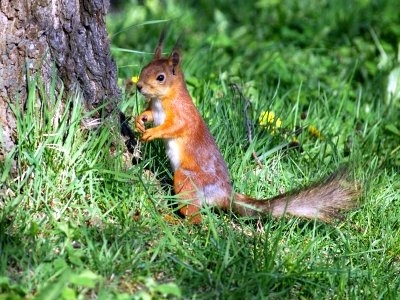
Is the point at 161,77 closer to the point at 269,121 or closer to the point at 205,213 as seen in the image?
the point at 205,213

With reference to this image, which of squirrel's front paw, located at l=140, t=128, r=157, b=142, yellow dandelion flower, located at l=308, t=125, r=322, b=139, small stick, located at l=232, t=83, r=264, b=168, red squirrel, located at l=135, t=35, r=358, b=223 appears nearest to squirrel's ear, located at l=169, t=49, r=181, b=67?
red squirrel, located at l=135, t=35, r=358, b=223

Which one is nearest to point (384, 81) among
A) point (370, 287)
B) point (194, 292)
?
point (370, 287)

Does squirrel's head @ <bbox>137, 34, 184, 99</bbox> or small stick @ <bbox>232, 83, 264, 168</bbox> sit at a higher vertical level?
squirrel's head @ <bbox>137, 34, 184, 99</bbox>

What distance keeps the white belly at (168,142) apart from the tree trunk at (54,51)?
0.60ft

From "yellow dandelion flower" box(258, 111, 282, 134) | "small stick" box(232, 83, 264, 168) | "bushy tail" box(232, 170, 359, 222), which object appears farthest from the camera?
"yellow dandelion flower" box(258, 111, 282, 134)

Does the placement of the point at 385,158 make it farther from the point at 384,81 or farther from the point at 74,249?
the point at 74,249

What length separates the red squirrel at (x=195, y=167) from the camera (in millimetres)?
3902

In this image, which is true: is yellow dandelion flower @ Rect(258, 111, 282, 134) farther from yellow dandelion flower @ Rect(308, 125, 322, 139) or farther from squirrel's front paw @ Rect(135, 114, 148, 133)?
squirrel's front paw @ Rect(135, 114, 148, 133)

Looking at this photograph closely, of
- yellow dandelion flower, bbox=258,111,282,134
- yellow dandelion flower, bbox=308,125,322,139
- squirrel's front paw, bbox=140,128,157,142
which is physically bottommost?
yellow dandelion flower, bbox=308,125,322,139

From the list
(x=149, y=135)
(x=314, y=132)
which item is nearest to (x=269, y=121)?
(x=314, y=132)

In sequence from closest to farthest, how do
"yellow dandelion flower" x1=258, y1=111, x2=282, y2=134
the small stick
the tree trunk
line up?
the tree trunk, the small stick, "yellow dandelion flower" x1=258, y1=111, x2=282, y2=134

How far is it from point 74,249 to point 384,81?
3.14 m

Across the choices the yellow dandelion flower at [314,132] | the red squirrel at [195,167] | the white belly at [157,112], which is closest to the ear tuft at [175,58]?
the red squirrel at [195,167]

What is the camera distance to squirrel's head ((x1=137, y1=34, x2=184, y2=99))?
13.1ft
